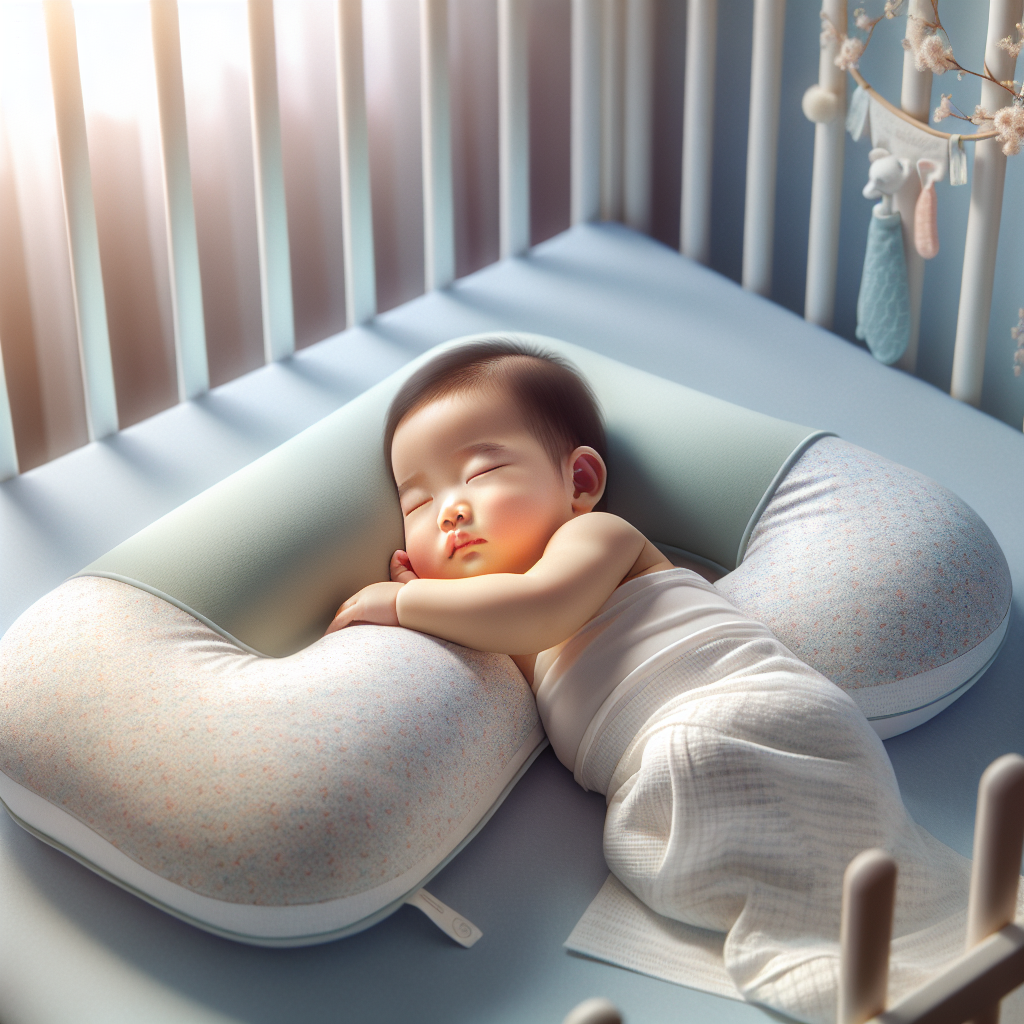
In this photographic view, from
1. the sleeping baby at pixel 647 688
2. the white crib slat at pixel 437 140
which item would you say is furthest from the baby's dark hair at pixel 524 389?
the white crib slat at pixel 437 140

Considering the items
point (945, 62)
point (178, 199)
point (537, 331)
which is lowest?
point (537, 331)

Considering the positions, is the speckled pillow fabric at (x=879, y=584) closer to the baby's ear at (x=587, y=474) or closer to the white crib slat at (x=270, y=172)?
the baby's ear at (x=587, y=474)

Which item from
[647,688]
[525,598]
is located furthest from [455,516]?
[647,688]

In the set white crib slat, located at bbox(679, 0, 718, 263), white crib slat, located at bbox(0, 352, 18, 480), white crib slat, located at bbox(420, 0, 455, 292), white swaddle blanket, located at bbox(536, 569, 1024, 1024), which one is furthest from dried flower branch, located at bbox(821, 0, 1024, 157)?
white crib slat, located at bbox(0, 352, 18, 480)

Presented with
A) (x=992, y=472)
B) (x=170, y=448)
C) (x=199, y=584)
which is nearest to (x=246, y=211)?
(x=170, y=448)

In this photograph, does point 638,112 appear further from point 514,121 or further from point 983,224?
point 983,224

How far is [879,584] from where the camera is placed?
1077 millimetres

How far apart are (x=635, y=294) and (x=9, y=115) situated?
889 mm

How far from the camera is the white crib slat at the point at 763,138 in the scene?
1.63m

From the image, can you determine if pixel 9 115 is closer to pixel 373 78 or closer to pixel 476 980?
pixel 373 78

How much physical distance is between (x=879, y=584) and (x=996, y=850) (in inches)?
16.1

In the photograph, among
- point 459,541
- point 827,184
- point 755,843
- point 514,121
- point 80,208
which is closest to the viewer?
point 755,843

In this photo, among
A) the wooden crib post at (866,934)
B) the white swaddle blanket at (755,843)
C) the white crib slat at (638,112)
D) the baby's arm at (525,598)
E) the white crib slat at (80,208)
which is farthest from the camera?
the white crib slat at (638,112)

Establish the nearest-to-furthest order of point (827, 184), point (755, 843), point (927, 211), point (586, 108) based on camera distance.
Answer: point (755, 843)
point (927, 211)
point (827, 184)
point (586, 108)
